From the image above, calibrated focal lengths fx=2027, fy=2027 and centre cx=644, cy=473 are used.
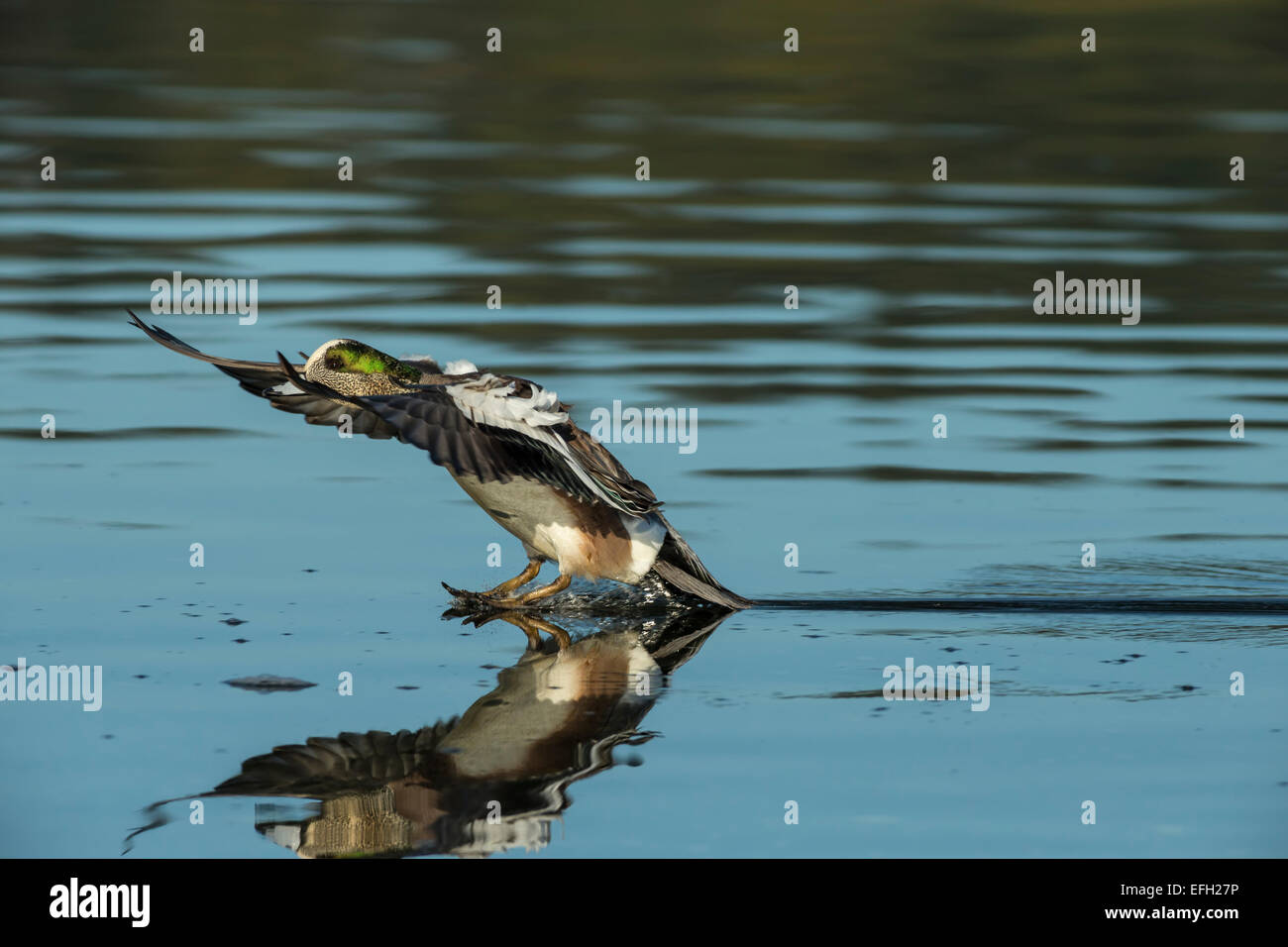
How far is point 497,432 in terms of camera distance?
7164 mm

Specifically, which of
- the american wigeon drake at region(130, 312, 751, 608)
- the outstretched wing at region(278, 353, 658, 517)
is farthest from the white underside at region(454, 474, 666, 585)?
the outstretched wing at region(278, 353, 658, 517)

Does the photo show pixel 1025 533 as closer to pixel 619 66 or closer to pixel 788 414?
pixel 788 414

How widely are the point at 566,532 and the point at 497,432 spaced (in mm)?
743

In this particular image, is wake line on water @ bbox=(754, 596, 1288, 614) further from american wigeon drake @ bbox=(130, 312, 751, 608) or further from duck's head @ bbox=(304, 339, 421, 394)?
duck's head @ bbox=(304, 339, 421, 394)

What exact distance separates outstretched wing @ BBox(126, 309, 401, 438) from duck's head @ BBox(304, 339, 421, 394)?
→ 9 centimetres

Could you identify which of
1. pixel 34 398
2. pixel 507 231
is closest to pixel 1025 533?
pixel 34 398

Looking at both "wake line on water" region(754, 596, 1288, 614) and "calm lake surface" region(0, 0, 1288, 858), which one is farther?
"wake line on water" region(754, 596, 1288, 614)

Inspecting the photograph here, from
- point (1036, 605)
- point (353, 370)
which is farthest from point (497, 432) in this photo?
point (1036, 605)

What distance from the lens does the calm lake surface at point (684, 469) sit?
6.02 meters

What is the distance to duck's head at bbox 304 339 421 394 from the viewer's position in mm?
7738

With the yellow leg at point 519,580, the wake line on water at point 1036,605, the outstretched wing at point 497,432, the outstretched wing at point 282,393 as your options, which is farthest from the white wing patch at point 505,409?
the wake line on water at point 1036,605

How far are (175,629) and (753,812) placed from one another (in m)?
2.56

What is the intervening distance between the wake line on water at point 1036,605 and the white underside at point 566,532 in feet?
1.69

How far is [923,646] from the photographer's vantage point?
7332 mm
